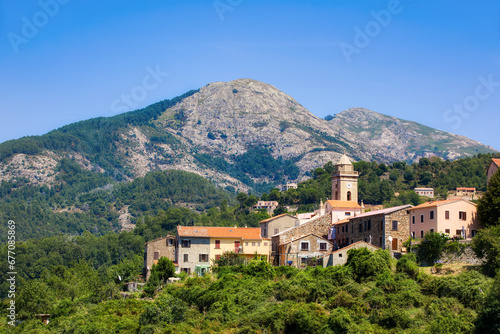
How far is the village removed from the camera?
205 feet

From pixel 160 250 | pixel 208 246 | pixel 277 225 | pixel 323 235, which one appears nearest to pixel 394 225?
pixel 323 235

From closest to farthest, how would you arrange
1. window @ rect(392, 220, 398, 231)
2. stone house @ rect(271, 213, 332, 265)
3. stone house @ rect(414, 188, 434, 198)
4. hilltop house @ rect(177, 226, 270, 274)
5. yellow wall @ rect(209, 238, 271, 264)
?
window @ rect(392, 220, 398, 231)
stone house @ rect(271, 213, 332, 265)
hilltop house @ rect(177, 226, 270, 274)
yellow wall @ rect(209, 238, 271, 264)
stone house @ rect(414, 188, 434, 198)

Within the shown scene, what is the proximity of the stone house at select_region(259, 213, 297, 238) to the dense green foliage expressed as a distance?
16.2m

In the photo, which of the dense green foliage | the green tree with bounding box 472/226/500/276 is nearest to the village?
the dense green foliage

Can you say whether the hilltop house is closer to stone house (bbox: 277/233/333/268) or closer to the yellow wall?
the yellow wall

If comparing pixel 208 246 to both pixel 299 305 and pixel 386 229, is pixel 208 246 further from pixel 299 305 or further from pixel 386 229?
pixel 299 305

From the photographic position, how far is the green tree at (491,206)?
197 ft

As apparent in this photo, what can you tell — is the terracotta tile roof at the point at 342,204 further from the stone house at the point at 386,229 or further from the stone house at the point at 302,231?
the stone house at the point at 386,229

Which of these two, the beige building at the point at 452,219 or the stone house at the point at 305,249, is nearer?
the beige building at the point at 452,219

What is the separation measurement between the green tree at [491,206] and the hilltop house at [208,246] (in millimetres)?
24791

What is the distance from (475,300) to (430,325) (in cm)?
470

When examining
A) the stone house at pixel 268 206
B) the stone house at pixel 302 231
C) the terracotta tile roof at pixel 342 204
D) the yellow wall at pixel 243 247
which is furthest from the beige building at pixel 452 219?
the stone house at pixel 268 206

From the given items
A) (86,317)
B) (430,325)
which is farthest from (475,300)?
Answer: (86,317)

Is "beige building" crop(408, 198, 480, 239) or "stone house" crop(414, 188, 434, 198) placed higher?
"stone house" crop(414, 188, 434, 198)
